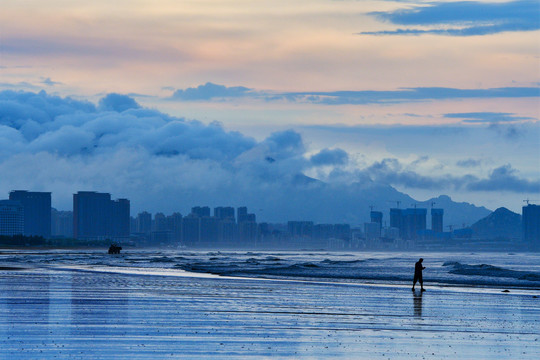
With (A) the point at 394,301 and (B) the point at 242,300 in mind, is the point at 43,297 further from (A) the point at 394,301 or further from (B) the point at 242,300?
(A) the point at 394,301

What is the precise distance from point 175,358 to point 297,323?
9.06 metres

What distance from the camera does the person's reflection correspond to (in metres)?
33.6

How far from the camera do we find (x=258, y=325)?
27.5 m

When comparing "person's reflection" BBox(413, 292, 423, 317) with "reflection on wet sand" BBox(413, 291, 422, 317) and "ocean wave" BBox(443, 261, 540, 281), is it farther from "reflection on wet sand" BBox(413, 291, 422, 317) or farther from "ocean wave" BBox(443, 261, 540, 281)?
"ocean wave" BBox(443, 261, 540, 281)

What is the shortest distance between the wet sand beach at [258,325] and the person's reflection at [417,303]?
58mm

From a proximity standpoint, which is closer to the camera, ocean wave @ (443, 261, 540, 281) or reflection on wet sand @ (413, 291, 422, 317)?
reflection on wet sand @ (413, 291, 422, 317)

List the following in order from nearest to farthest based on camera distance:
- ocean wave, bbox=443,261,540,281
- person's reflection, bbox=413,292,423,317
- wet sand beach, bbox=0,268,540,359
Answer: wet sand beach, bbox=0,268,540,359 → person's reflection, bbox=413,292,423,317 → ocean wave, bbox=443,261,540,281

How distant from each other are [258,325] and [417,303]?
1392 centimetres

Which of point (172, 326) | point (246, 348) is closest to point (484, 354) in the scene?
point (246, 348)

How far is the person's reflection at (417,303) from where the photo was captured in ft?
110

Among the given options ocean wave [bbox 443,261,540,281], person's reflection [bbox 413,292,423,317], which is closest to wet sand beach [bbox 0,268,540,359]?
person's reflection [bbox 413,292,423,317]

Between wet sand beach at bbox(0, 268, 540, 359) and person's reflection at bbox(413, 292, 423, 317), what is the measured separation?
0.06 metres

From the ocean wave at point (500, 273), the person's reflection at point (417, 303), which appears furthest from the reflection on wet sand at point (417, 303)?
the ocean wave at point (500, 273)

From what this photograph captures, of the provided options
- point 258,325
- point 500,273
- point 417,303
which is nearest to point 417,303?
point 417,303
